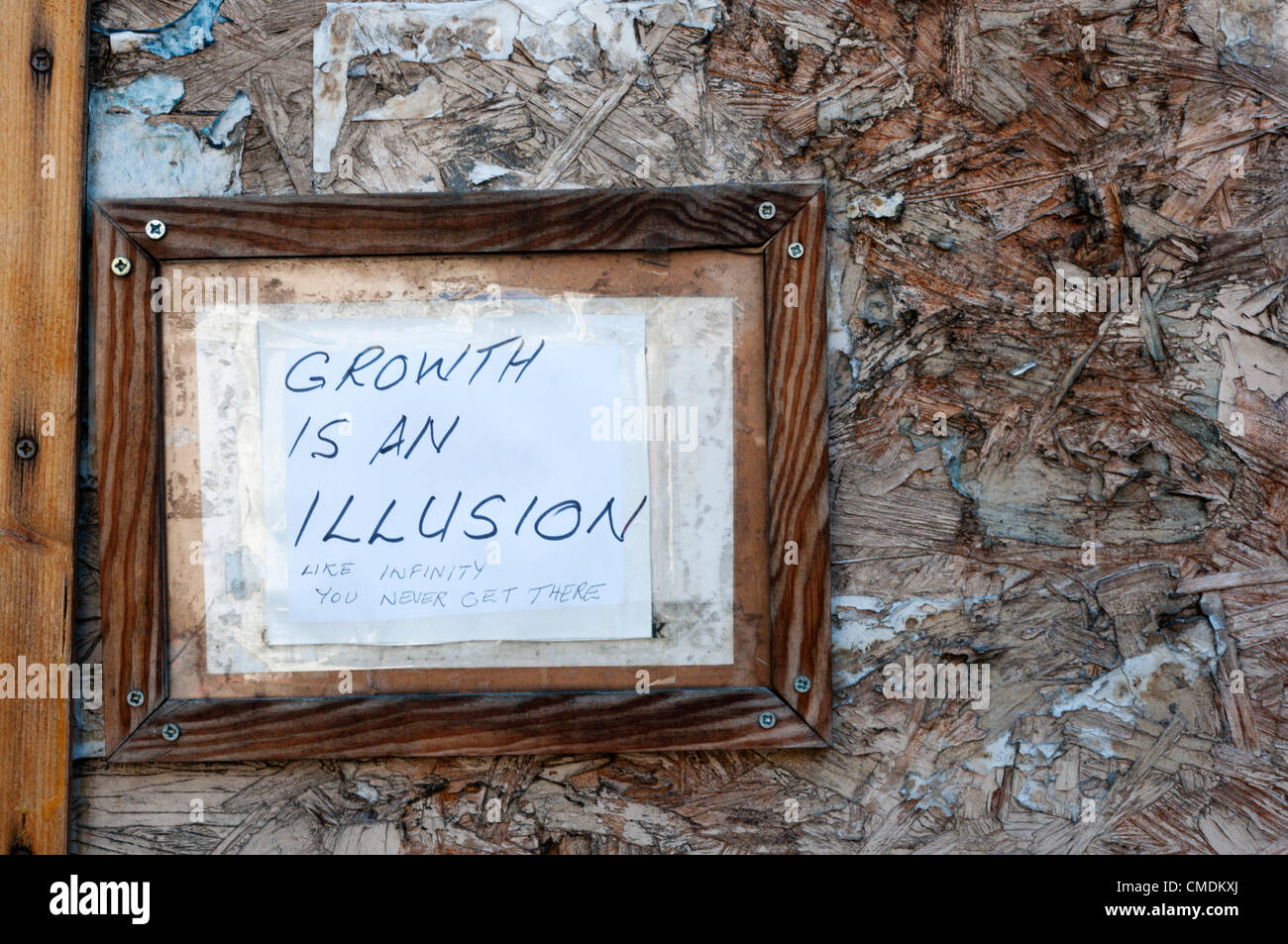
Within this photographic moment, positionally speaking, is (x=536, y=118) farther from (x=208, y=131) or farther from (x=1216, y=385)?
(x=1216, y=385)

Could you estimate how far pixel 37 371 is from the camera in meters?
0.93

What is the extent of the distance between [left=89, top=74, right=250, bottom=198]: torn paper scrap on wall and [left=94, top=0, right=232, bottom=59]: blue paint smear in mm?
30

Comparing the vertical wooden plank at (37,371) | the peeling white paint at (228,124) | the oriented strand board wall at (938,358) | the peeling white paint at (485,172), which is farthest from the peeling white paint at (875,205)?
the vertical wooden plank at (37,371)

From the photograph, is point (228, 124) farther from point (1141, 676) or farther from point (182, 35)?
point (1141, 676)

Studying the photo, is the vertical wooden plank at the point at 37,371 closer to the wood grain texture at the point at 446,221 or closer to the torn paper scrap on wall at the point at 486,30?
the wood grain texture at the point at 446,221

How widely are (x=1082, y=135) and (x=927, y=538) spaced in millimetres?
460

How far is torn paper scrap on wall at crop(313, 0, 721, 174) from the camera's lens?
0.94 m

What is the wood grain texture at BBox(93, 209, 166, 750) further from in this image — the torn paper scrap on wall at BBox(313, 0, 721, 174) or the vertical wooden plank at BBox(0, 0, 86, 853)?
the torn paper scrap on wall at BBox(313, 0, 721, 174)

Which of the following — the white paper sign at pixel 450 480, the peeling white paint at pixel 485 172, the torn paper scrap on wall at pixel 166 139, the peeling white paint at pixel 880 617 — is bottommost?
the peeling white paint at pixel 880 617

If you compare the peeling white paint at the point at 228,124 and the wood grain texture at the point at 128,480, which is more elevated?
the peeling white paint at the point at 228,124

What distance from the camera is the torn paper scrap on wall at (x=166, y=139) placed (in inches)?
37.3

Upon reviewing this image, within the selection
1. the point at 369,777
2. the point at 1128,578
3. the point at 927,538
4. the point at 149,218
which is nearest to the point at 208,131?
the point at 149,218

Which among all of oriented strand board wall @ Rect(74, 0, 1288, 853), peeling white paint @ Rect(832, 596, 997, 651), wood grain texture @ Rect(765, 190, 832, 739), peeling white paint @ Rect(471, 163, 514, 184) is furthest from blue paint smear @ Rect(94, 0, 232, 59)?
peeling white paint @ Rect(832, 596, 997, 651)

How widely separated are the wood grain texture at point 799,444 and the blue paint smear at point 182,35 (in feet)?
2.11
